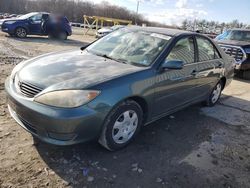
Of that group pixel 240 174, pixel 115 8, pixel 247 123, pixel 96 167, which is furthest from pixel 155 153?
pixel 115 8

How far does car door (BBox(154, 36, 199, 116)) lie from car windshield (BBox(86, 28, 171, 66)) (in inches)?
9.7

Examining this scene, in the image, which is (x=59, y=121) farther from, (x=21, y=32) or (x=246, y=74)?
(x=21, y=32)

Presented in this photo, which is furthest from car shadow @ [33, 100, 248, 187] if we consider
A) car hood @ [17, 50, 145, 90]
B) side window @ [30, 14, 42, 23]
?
side window @ [30, 14, 42, 23]

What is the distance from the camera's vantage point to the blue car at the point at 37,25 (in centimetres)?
1509

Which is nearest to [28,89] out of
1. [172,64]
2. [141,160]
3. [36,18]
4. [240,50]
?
[141,160]

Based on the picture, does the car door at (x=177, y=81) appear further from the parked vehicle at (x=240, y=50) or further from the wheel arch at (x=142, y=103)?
the parked vehicle at (x=240, y=50)

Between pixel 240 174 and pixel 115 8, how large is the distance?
68.8 m

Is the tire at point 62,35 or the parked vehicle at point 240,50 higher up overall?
the parked vehicle at point 240,50

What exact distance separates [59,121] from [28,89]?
0.66 m

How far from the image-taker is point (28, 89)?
10.5 ft

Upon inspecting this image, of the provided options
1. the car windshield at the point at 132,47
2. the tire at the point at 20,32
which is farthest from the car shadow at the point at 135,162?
the tire at the point at 20,32

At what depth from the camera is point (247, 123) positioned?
5.28 meters

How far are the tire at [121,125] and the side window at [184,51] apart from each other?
1040 millimetres

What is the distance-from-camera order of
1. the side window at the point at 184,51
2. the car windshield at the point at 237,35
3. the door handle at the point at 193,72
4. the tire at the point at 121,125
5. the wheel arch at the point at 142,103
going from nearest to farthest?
→ the tire at the point at 121,125
the wheel arch at the point at 142,103
the side window at the point at 184,51
the door handle at the point at 193,72
the car windshield at the point at 237,35
